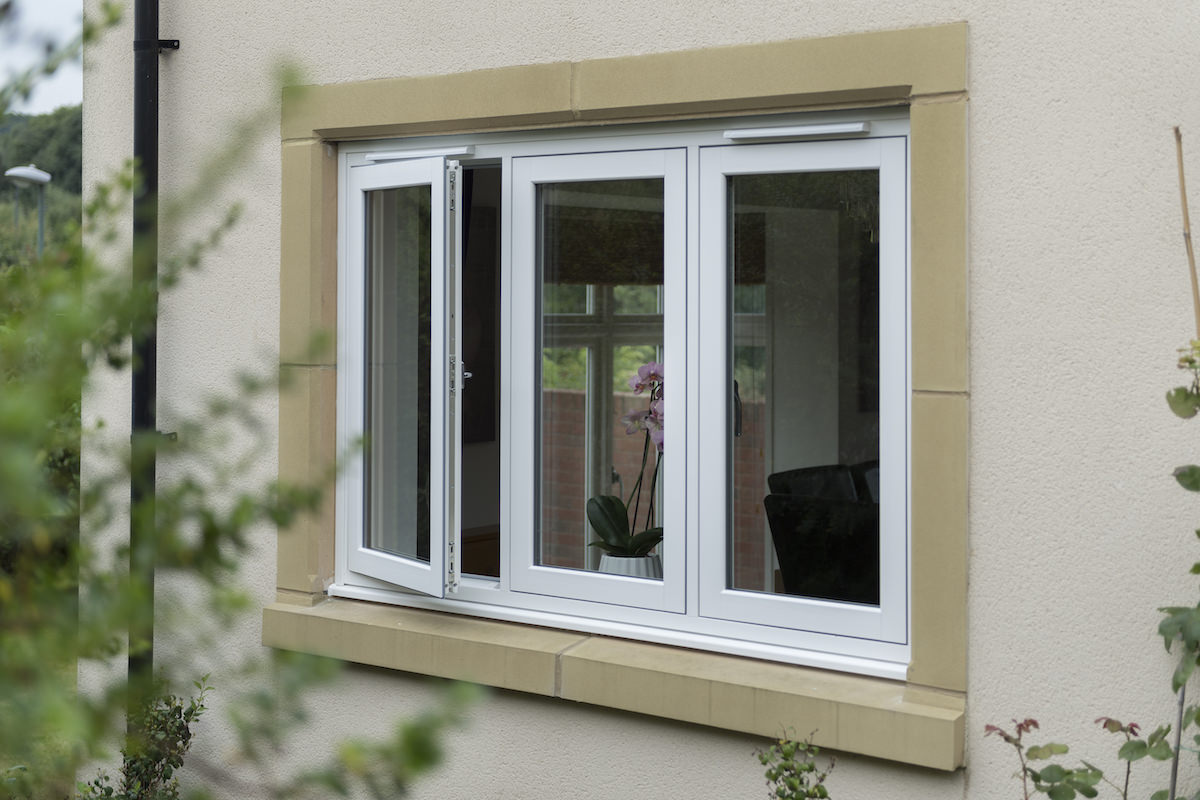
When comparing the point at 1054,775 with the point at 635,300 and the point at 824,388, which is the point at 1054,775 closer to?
the point at 824,388

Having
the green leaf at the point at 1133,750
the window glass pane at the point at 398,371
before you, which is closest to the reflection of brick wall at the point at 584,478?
the window glass pane at the point at 398,371

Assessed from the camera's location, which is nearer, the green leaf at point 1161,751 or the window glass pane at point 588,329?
the green leaf at point 1161,751

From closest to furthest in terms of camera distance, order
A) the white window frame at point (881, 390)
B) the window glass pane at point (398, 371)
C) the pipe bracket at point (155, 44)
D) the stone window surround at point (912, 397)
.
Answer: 1. the stone window surround at point (912, 397)
2. the white window frame at point (881, 390)
3. the window glass pane at point (398, 371)
4. the pipe bracket at point (155, 44)

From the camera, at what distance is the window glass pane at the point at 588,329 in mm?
3859

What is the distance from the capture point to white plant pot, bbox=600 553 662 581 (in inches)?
150

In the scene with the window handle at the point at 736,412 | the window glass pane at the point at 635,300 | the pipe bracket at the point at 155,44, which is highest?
the pipe bracket at the point at 155,44

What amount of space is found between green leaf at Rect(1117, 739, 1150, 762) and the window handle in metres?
1.34

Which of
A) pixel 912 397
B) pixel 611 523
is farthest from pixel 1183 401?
pixel 611 523

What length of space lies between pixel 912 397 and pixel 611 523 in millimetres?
1178

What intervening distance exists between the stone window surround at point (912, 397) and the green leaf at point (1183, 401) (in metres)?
0.55

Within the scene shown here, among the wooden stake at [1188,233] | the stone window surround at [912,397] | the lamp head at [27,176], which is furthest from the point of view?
the lamp head at [27,176]

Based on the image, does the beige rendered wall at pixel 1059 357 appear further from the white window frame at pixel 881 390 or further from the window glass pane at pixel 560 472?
the window glass pane at pixel 560 472

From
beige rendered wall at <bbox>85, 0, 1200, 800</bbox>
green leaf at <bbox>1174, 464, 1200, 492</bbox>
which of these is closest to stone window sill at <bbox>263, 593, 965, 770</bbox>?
beige rendered wall at <bbox>85, 0, 1200, 800</bbox>

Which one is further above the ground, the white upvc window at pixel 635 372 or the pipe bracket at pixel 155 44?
the pipe bracket at pixel 155 44
